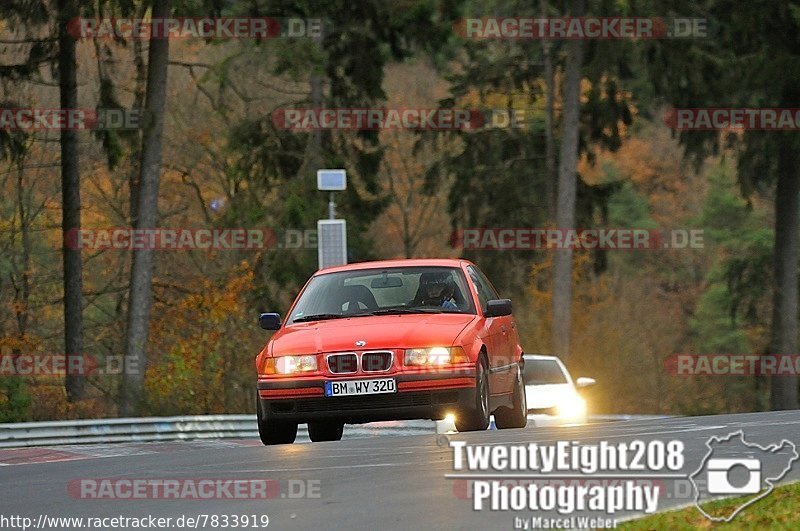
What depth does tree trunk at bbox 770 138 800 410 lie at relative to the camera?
38.7m

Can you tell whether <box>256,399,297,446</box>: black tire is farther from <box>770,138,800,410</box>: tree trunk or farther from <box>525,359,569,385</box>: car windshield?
<box>770,138,800,410</box>: tree trunk

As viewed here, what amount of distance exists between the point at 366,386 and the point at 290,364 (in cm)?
72

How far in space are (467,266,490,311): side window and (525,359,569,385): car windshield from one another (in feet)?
22.0

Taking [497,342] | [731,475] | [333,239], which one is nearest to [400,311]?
[497,342]

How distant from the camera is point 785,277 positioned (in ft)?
130

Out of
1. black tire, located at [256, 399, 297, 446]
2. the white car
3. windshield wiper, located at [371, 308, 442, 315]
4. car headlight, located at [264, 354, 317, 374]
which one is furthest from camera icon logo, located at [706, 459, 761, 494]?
the white car

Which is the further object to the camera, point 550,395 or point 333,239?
point 333,239

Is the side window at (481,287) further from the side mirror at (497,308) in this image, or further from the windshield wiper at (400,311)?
the windshield wiper at (400,311)

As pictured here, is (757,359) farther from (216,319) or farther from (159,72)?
(159,72)

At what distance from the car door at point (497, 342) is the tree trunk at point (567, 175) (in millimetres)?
23283

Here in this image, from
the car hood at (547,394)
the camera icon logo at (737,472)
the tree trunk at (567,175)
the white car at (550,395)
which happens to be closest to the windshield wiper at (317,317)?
the camera icon logo at (737,472)

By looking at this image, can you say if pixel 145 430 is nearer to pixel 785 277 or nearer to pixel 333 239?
pixel 333 239

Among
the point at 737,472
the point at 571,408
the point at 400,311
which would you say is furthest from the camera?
the point at 571,408

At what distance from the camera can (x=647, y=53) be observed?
1560 inches
